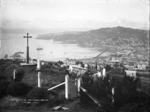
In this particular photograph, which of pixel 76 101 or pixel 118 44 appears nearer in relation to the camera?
pixel 76 101

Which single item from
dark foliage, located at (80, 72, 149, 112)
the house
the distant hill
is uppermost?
the distant hill

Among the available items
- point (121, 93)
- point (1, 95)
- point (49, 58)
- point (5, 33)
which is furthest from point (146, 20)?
point (1, 95)

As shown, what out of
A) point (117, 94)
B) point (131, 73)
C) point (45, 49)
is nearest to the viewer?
point (117, 94)

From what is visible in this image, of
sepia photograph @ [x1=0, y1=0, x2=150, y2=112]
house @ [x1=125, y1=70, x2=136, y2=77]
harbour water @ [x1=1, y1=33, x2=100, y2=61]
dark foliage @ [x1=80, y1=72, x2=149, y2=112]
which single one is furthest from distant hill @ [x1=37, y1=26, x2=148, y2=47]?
dark foliage @ [x1=80, y1=72, x2=149, y2=112]

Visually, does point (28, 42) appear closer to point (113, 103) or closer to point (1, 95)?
point (1, 95)

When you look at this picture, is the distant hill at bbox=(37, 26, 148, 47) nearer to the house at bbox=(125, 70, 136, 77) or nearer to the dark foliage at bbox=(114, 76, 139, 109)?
the house at bbox=(125, 70, 136, 77)

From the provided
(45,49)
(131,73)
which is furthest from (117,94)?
(45,49)

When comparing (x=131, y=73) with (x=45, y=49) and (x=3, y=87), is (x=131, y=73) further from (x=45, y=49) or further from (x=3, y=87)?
(x=3, y=87)
